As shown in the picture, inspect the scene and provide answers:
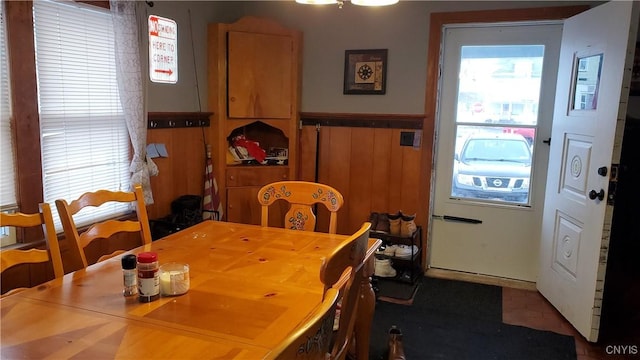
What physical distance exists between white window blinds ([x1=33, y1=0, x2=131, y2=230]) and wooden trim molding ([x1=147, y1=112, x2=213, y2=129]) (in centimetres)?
23

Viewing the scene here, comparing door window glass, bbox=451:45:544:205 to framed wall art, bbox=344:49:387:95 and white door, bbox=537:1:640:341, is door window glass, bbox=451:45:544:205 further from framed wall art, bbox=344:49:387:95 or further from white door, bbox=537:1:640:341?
framed wall art, bbox=344:49:387:95

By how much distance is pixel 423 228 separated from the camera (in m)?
3.69

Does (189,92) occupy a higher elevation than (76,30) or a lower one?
lower

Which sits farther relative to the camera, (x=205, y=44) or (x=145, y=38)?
(x=205, y=44)

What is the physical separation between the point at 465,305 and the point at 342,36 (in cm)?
215

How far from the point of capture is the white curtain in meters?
2.70

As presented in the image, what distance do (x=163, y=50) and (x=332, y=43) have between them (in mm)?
1284

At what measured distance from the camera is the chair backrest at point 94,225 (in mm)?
1789

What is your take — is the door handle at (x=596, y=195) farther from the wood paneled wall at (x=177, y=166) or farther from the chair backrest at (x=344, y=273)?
the wood paneled wall at (x=177, y=166)

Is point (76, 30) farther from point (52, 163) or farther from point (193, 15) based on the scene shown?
point (193, 15)

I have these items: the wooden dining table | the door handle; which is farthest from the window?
the door handle

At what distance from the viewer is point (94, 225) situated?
194 cm

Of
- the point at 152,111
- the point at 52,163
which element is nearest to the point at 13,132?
the point at 52,163

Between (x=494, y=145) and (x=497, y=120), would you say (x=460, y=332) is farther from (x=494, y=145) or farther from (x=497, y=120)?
(x=497, y=120)
